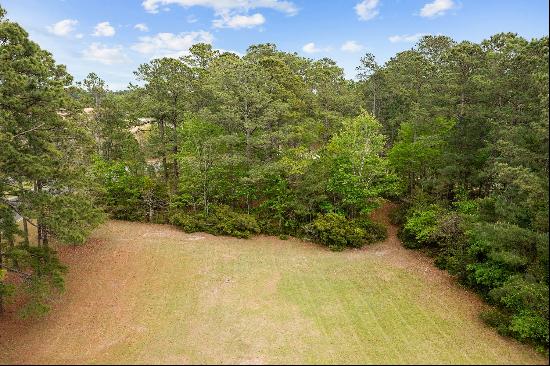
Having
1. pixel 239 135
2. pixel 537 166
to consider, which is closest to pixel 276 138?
pixel 239 135

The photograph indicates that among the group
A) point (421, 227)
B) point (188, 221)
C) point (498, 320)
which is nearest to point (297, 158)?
point (188, 221)

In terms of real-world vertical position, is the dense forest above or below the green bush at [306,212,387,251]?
above

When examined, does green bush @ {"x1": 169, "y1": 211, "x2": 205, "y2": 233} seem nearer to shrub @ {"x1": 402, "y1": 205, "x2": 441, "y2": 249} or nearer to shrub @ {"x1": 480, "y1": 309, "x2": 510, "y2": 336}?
shrub @ {"x1": 402, "y1": 205, "x2": 441, "y2": 249}

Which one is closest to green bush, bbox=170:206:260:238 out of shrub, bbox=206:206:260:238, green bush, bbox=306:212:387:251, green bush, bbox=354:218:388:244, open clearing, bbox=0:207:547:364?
shrub, bbox=206:206:260:238

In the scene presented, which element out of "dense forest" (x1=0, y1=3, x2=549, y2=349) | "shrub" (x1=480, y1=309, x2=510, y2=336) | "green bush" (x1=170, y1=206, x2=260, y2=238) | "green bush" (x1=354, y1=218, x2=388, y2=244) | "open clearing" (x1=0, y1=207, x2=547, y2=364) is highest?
"dense forest" (x1=0, y1=3, x2=549, y2=349)

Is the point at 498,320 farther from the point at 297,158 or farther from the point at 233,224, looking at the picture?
the point at 233,224

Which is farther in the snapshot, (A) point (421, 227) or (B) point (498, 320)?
(A) point (421, 227)
